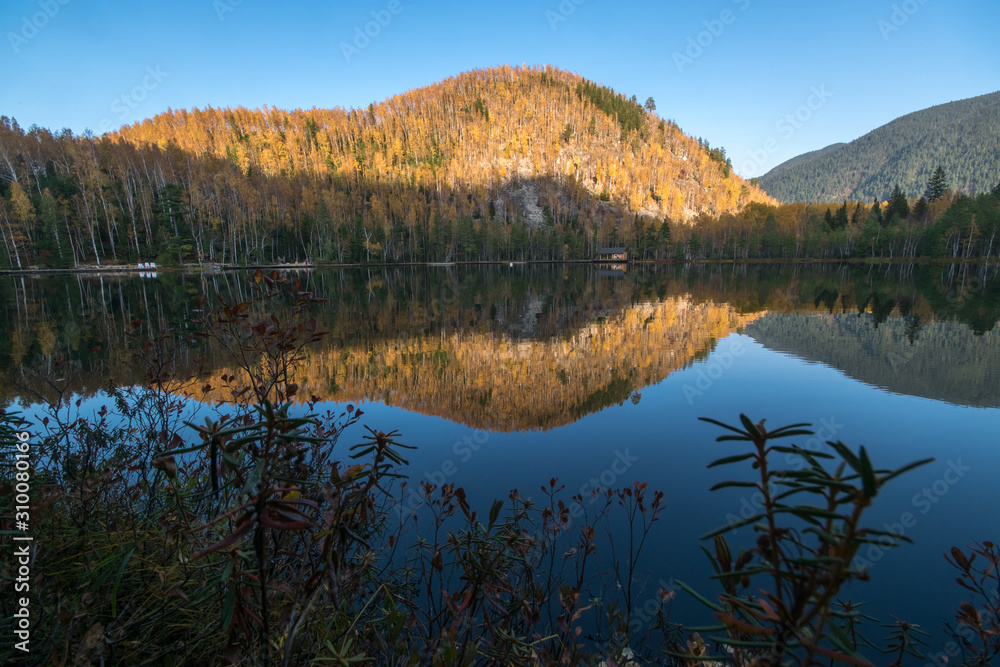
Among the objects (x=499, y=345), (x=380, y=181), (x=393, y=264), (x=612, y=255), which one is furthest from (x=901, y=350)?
(x=380, y=181)

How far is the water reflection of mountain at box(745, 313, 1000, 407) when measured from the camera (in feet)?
30.9

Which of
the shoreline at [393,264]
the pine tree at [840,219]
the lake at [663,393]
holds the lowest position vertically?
the lake at [663,393]

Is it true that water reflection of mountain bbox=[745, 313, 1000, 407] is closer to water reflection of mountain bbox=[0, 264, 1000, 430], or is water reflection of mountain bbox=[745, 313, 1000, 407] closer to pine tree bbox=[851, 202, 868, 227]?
water reflection of mountain bbox=[0, 264, 1000, 430]

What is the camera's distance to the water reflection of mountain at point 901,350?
9.41m

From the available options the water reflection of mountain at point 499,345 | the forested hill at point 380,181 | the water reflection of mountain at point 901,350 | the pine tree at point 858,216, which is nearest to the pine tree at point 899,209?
the pine tree at point 858,216

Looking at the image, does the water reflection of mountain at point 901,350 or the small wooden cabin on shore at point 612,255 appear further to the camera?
the small wooden cabin on shore at point 612,255

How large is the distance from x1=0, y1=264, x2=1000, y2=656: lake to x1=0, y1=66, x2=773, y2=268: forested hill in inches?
2019

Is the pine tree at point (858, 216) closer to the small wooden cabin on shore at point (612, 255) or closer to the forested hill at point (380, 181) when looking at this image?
the forested hill at point (380, 181)

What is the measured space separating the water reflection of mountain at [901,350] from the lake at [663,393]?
2.9 inches

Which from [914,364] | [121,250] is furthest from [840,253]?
[121,250]

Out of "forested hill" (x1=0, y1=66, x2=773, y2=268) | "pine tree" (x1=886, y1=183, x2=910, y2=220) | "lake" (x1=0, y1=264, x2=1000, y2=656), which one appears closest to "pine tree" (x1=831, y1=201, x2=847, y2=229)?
"pine tree" (x1=886, y1=183, x2=910, y2=220)

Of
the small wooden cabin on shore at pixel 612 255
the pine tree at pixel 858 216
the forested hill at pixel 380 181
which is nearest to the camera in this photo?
the forested hill at pixel 380 181

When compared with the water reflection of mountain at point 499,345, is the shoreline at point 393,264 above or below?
above

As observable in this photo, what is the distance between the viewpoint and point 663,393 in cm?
954
